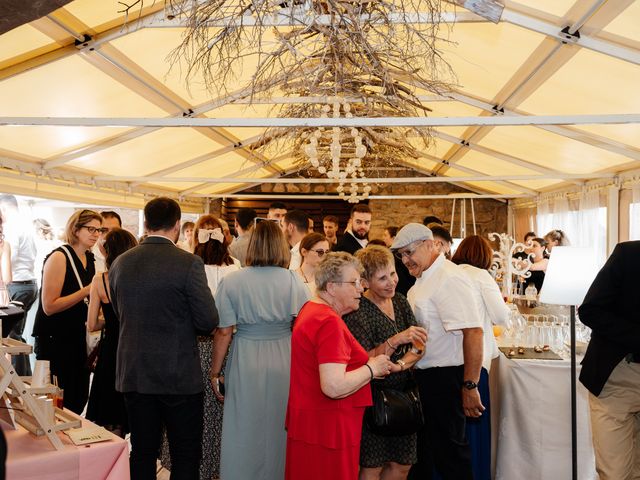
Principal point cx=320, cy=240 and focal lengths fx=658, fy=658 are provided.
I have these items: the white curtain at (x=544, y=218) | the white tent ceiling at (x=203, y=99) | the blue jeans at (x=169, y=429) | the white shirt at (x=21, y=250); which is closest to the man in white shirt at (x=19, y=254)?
the white shirt at (x=21, y=250)

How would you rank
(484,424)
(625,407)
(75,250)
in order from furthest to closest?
(75,250)
(484,424)
(625,407)

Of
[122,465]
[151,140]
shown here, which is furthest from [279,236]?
[151,140]

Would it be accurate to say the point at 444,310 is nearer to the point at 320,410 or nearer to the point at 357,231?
the point at 320,410

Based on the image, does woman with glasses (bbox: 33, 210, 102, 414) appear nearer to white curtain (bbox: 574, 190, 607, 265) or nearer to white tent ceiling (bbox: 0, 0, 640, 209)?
white tent ceiling (bbox: 0, 0, 640, 209)

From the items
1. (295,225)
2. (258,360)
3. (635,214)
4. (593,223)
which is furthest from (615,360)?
(593,223)

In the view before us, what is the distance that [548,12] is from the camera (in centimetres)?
421

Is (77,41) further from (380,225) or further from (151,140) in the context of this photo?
(380,225)

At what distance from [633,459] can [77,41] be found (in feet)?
13.7

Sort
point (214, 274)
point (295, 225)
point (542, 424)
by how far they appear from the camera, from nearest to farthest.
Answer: point (542, 424) → point (214, 274) → point (295, 225)

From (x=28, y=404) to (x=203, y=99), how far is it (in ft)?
16.6

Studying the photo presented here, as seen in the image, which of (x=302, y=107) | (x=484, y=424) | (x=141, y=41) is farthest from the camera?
(x=302, y=107)

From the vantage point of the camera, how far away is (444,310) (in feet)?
10.3

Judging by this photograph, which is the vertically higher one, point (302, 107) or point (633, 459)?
point (302, 107)

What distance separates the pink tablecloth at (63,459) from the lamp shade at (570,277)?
2.30m
